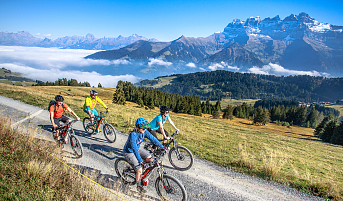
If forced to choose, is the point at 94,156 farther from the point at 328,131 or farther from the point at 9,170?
the point at 328,131

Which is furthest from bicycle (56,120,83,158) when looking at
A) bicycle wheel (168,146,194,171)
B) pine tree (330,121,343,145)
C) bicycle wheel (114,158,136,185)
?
pine tree (330,121,343,145)

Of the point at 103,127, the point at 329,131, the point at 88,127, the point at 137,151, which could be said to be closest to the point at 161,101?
the point at 329,131

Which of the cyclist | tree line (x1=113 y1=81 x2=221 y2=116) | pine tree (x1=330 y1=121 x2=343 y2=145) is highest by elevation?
the cyclist

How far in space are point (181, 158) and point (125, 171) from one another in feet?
10.7

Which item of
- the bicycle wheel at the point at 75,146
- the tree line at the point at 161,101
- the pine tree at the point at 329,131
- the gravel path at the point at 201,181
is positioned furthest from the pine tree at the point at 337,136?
the bicycle wheel at the point at 75,146

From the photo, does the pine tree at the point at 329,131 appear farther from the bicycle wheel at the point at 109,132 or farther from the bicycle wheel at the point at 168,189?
the bicycle wheel at the point at 109,132

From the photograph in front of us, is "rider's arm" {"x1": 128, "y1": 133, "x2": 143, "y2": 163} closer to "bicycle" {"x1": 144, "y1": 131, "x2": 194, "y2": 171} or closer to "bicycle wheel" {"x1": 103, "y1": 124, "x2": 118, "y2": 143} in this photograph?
"bicycle" {"x1": 144, "y1": 131, "x2": 194, "y2": 171}

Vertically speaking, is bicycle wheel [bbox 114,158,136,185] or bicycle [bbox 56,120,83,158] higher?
bicycle [bbox 56,120,83,158]

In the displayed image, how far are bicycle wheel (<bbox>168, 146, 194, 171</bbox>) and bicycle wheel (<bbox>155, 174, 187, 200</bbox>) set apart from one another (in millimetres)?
Result: 2390

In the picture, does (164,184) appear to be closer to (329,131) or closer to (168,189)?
(168,189)

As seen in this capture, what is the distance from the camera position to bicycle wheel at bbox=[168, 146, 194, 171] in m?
7.98

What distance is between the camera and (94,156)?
8.12 meters

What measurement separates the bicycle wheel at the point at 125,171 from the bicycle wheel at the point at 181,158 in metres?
2.58

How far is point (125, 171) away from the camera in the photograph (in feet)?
20.4
